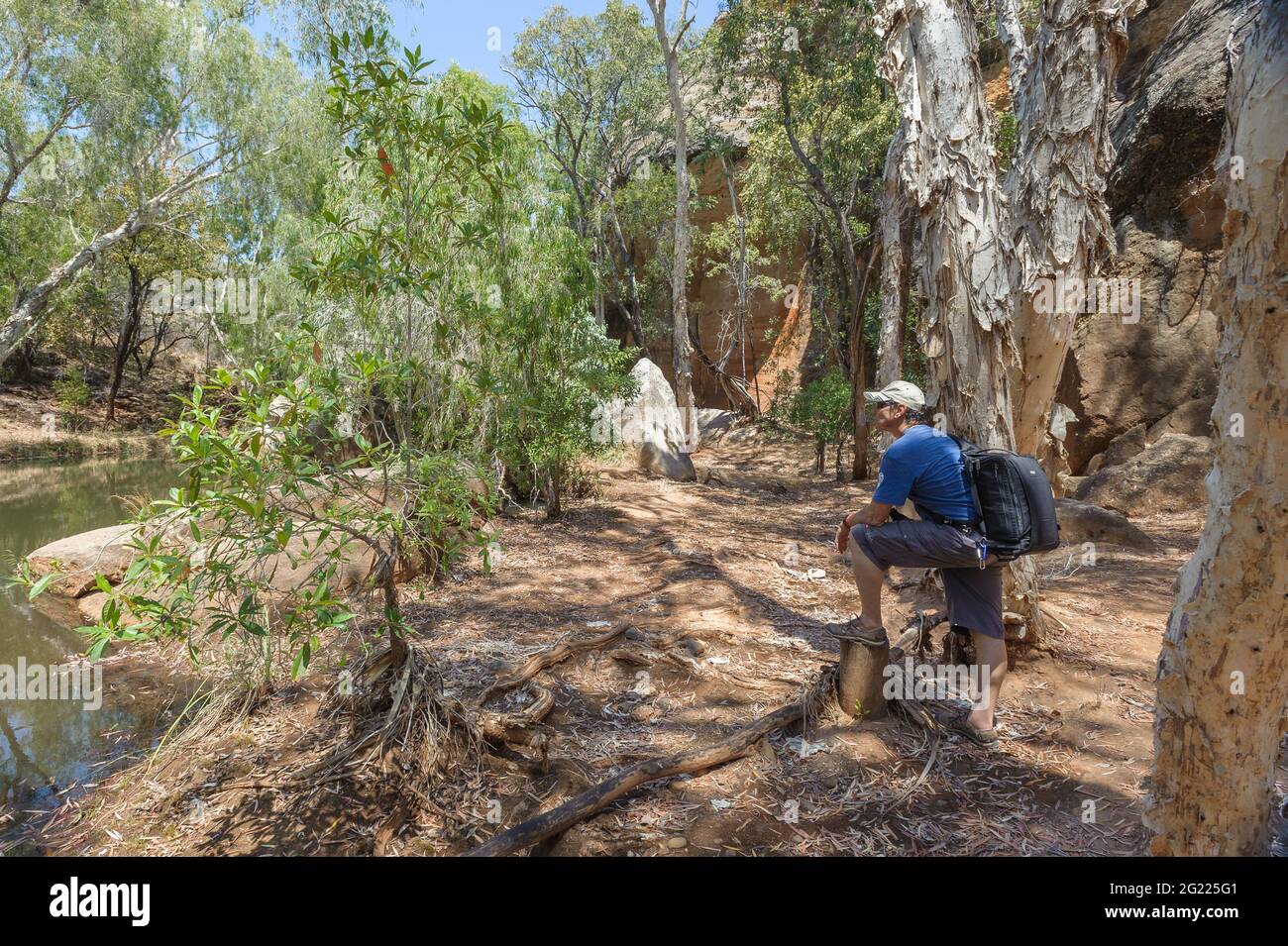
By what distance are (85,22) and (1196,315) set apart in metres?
20.1

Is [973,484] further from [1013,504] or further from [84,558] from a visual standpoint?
[84,558]

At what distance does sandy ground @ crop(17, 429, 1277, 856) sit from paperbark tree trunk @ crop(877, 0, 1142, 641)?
34.8 inches

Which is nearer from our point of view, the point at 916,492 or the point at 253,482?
the point at 253,482

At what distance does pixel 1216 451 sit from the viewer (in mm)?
1961

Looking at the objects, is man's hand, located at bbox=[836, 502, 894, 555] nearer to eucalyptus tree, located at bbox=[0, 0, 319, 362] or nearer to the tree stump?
the tree stump

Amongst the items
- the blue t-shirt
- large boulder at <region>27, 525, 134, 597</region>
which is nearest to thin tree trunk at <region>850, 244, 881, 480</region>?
the blue t-shirt

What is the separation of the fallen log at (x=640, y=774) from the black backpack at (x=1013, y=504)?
3.37ft

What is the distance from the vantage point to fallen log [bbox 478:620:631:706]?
167 inches

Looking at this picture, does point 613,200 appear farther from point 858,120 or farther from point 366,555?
point 366,555

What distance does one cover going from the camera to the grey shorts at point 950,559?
337 centimetres

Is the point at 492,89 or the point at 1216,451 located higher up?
the point at 492,89

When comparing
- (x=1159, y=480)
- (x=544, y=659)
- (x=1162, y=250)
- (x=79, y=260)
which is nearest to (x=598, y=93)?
(x=79, y=260)

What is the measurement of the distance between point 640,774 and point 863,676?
115 centimetres

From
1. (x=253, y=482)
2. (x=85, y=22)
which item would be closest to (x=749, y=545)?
(x=253, y=482)
